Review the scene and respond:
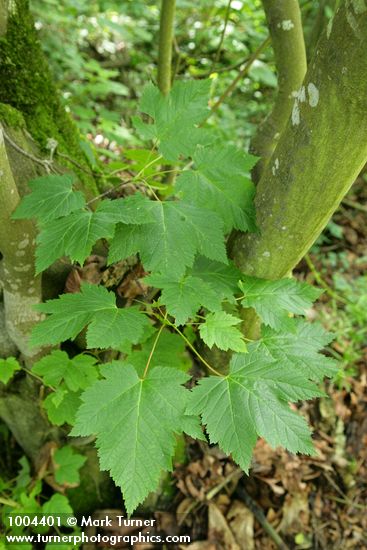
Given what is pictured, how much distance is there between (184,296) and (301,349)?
479 millimetres

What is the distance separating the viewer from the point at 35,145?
159 centimetres

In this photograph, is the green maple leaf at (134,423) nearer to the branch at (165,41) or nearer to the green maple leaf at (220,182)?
the green maple leaf at (220,182)

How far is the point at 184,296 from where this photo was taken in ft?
3.96

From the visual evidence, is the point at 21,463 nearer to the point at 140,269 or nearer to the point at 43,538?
the point at 43,538

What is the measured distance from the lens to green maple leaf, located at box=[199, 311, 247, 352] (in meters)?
1.18

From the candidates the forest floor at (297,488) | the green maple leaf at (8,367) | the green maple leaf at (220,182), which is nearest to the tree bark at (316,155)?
the green maple leaf at (220,182)

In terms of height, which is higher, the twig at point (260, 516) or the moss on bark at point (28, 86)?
the moss on bark at point (28, 86)

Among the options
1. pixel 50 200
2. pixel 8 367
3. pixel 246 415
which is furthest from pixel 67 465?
pixel 50 200

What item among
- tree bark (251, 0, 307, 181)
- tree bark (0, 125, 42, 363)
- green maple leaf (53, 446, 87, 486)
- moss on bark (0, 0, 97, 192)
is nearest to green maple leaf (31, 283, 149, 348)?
tree bark (0, 125, 42, 363)

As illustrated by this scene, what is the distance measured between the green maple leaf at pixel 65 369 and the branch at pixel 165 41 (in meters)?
1.57

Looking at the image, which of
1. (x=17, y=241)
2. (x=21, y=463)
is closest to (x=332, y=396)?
(x=21, y=463)

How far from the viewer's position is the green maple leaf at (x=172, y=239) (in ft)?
3.90

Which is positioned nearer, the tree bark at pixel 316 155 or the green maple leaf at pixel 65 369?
the tree bark at pixel 316 155

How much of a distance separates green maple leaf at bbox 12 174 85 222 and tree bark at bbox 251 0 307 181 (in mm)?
808
